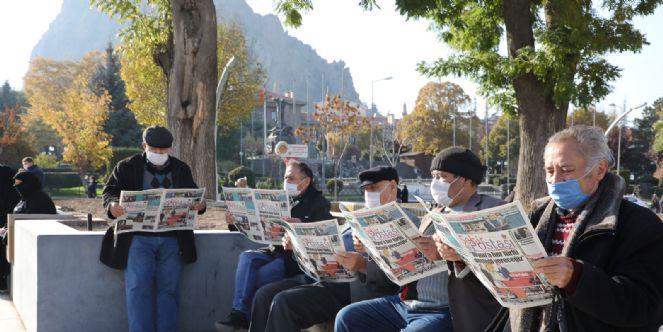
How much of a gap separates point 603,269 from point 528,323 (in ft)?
1.44

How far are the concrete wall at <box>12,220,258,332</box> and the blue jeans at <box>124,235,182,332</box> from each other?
411 mm

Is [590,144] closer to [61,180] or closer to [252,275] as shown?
[252,275]

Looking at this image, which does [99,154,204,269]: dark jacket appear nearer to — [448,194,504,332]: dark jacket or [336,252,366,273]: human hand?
[336,252,366,273]: human hand

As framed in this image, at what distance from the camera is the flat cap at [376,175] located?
5387mm

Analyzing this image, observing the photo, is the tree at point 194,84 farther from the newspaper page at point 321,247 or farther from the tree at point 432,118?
the tree at point 432,118

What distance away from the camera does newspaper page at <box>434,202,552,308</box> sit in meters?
2.97

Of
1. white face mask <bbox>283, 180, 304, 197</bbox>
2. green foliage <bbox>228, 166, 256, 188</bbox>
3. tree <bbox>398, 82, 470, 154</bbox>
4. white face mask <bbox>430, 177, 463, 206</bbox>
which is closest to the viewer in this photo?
white face mask <bbox>430, 177, 463, 206</bbox>

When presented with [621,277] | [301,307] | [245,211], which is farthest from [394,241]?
[245,211]

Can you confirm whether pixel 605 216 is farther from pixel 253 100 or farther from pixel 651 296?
pixel 253 100

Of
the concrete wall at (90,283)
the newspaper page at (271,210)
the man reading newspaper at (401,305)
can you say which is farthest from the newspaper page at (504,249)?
the concrete wall at (90,283)

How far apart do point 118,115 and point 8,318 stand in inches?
1926

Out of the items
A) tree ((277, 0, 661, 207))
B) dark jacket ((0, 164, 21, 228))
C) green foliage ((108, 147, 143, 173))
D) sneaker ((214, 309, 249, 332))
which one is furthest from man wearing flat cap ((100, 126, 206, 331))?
green foliage ((108, 147, 143, 173))

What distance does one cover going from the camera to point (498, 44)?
51.8 ft

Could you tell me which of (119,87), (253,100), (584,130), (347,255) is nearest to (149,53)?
(347,255)
